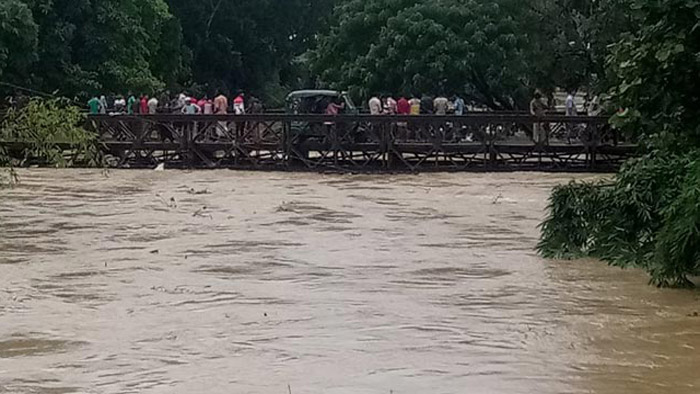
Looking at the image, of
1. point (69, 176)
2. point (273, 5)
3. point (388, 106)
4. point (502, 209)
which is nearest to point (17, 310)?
point (502, 209)

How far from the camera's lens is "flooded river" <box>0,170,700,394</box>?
953cm

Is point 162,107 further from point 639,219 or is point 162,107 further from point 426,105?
A: point 639,219

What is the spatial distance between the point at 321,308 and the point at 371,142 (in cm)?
1950

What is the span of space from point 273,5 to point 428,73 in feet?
76.0

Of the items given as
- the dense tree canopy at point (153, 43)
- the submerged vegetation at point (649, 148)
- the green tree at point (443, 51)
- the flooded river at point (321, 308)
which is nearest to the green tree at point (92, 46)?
the dense tree canopy at point (153, 43)

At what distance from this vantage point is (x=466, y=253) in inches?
653

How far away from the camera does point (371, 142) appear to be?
3175 cm

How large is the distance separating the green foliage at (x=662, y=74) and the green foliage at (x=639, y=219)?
0.42 metres

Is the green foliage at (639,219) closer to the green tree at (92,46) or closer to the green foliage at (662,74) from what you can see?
the green foliage at (662,74)

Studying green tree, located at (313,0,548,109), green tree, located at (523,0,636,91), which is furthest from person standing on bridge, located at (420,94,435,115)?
green tree, located at (523,0,636,91)

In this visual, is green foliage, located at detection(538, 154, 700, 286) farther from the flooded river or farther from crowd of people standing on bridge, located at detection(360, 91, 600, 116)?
crowd of people standing on bridge, located at detection(360, 91, 600, 116)

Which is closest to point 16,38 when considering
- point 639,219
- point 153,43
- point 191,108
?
point 191,108

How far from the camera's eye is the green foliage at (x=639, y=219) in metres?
13.3

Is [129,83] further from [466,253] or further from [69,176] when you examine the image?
[466,253]
